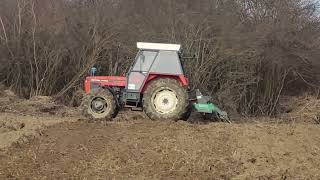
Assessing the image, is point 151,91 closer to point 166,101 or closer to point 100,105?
point 166,101

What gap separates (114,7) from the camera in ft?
67.8

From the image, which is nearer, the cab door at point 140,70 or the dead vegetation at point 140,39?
the cab door at point 140,70

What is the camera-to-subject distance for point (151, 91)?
11.3 m

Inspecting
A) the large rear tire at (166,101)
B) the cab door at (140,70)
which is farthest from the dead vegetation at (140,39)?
the large rear tire at (166,101)

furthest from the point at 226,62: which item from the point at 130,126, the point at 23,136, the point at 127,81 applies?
the point at 23,136

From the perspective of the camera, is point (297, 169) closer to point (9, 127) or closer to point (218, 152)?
point (218, 152)

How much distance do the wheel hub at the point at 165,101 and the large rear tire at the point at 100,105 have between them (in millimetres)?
928

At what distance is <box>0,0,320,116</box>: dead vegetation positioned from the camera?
19500 mm

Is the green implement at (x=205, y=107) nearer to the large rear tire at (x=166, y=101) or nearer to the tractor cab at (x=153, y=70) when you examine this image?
the large rear tire at (x=166, y=101)

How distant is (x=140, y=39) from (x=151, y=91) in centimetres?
863

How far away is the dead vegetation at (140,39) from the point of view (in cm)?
1950

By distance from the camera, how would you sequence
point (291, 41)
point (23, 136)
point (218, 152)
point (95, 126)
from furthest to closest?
point (291, 41)
point (95, 126)
point (23, 136)
point (218, 152)

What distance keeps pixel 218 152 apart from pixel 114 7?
13.2 meters

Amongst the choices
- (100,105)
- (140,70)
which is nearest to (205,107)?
(140,70)
